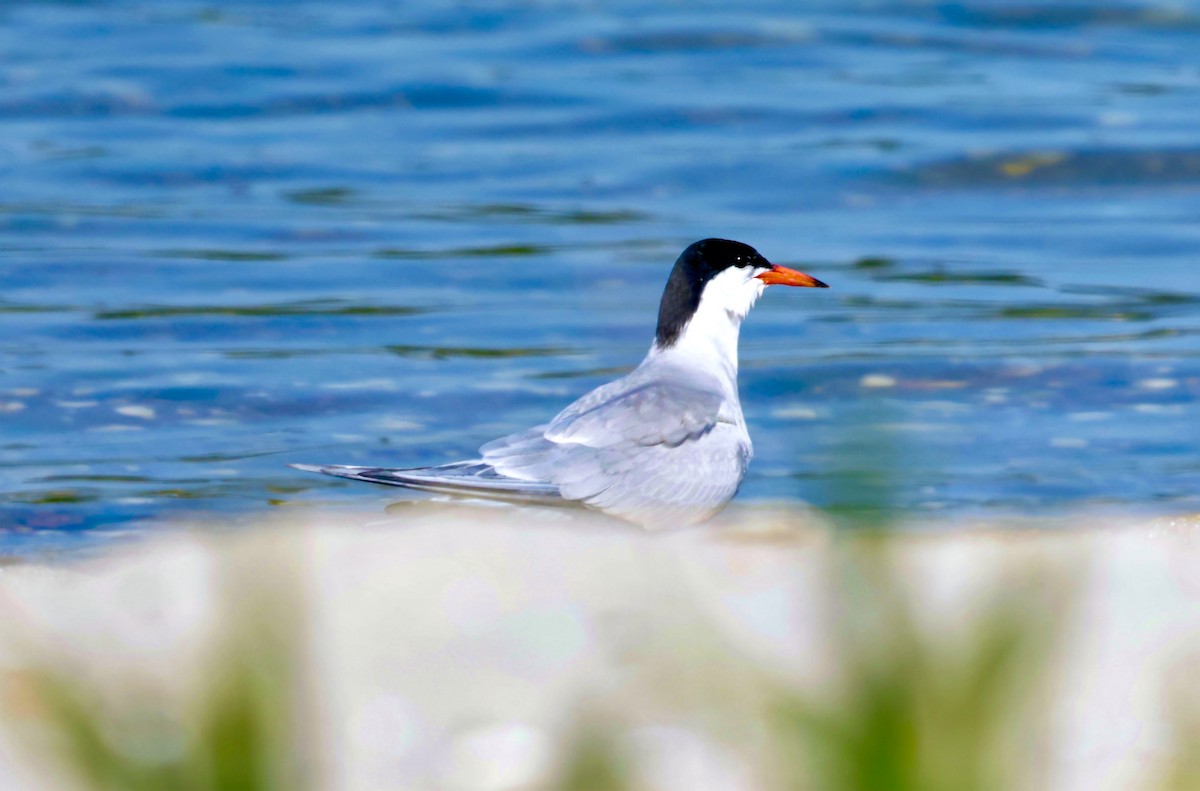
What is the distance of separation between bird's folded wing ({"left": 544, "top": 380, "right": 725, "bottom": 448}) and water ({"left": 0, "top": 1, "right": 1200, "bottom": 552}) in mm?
697

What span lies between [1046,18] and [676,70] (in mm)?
3668

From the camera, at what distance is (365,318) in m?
9.01

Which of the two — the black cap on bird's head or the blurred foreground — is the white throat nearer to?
the black cap on bird's head

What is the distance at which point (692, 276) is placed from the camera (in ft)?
19.6

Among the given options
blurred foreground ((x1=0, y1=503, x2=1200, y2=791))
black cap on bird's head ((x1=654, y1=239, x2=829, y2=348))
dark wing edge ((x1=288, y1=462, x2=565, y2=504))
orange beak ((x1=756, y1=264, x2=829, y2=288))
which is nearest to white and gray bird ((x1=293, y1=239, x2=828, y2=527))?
dark wing edge ((x1=288, y1=462, x2=565, y2=504))

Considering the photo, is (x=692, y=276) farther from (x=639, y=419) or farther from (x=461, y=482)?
(x=461, y=482)

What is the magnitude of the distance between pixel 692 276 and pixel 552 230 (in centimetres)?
481

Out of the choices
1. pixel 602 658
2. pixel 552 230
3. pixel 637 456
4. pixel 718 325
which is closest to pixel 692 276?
pixel 718 325

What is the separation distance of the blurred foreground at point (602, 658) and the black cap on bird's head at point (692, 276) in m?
0.71

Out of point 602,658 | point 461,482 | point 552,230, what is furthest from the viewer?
point 552,230

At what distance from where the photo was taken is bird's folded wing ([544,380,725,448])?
509 centimetres

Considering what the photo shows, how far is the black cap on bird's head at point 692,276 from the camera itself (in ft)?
19.5

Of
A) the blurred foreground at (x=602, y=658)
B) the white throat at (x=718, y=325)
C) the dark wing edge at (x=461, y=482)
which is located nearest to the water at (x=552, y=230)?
the white throat at (x=718, y=325)

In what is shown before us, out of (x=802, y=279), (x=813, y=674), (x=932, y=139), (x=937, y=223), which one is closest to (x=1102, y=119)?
(x=932, y=139)
